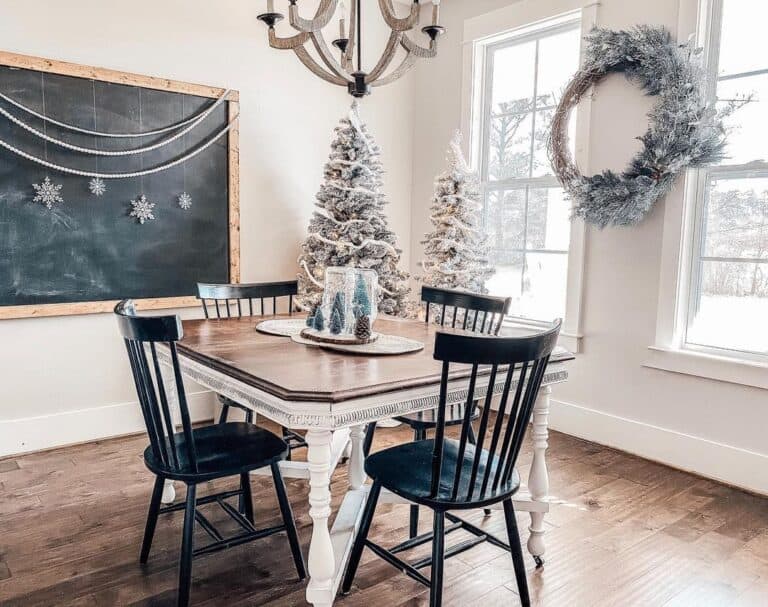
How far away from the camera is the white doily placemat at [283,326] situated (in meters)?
2.43

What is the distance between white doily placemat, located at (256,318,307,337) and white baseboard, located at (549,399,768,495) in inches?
72.7

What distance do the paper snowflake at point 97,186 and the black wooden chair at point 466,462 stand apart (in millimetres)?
2283

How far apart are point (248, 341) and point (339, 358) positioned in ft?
1.46

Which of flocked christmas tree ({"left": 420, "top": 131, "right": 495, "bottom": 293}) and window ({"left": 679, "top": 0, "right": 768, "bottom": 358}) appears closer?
window ({"left": 679, "top": 0, "right": 768, "bottom": 358})

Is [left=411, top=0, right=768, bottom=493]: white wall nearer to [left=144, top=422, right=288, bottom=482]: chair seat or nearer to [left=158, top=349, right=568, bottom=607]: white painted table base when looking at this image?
[left=158, top=349, right=568, bottom=607]: white painted table base

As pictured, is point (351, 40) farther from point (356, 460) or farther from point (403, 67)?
point (356, 460)

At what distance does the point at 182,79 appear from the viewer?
3.59 metres

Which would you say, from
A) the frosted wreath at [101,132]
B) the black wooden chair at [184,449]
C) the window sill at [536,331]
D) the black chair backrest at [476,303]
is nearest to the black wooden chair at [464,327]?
the black chair backrest at [476,303]

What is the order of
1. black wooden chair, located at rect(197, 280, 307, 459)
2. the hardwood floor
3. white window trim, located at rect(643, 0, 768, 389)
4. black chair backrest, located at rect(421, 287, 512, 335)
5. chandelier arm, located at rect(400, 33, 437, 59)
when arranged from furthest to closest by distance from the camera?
white window trim, located at rect(643, 0, 768, 389) → black wooden chair, located at rect(197, 280, 307, 459) → black chair backrest, located at rect(421, 287, 512, 335) → chandelier arm, located at rect(400, 33, 437, 59) → the hardwood floor

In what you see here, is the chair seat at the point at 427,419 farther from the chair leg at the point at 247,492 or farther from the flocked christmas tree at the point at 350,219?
the flocked christmas tree at the point at 350,219

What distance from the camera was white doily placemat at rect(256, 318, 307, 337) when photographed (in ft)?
7.98

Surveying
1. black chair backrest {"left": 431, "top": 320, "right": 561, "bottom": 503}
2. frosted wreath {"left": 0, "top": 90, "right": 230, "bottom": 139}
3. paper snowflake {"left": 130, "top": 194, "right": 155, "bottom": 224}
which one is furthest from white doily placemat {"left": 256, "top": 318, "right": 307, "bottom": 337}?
frosted wreath {"left": 0, "top": 90, "right": 230, "bottom": 139}

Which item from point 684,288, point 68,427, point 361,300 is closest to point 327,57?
point 361,300

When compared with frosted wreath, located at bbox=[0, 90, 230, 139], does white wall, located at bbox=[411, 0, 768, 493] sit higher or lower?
lower
